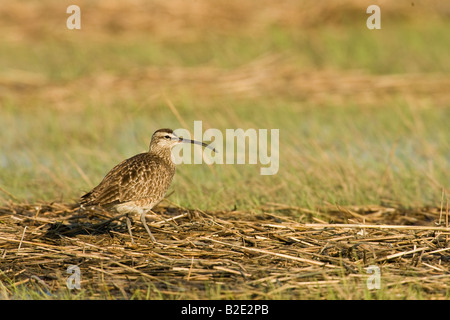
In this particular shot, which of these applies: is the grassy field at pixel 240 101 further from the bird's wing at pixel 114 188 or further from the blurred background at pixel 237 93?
the bird's wing at pixel 114 188

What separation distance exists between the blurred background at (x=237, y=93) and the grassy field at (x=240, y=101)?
0.13ft

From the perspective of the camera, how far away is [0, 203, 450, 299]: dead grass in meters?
6.30

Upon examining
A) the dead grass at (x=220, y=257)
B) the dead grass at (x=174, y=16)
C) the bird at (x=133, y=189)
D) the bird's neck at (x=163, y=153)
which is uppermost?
the dead grass at (x=174, y=16)

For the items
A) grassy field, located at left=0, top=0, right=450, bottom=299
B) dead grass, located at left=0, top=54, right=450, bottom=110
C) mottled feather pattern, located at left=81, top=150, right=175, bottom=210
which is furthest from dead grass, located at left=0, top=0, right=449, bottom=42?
mottled feather pattern, located at left=81, top=150, right=175, bottom=210

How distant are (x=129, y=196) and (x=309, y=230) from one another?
5.85ft

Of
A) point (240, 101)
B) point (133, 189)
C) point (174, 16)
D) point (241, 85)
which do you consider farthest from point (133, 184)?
point (174, 16)

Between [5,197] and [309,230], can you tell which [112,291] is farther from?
[5,197]

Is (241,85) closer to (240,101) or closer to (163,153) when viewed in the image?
(240,101)

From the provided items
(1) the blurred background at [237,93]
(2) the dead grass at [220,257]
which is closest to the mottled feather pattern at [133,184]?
(2) the dead grass at [220,257]

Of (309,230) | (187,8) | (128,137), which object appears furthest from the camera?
(187,8)

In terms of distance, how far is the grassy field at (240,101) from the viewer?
975 cm

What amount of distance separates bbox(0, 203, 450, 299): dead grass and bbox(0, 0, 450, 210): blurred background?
150cm

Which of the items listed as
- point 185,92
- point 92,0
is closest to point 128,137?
point 185,92
